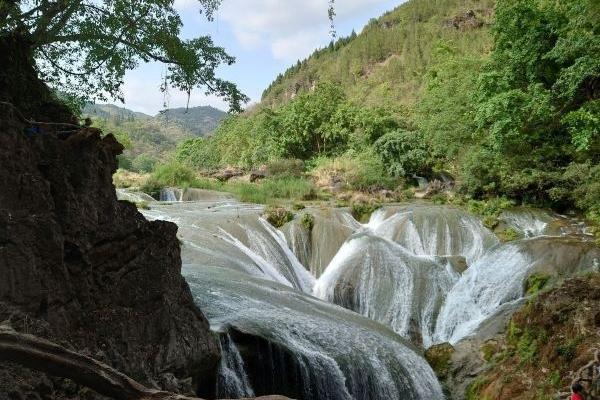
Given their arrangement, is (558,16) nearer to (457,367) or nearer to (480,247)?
(480,247)

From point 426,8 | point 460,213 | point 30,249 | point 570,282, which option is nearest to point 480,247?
point 460,213

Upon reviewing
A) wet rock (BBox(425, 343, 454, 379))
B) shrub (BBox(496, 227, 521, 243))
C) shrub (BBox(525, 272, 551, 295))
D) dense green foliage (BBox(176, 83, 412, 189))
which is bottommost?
wet rock (BBox(425, 343, 454, 379))

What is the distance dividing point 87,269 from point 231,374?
8.47 feet

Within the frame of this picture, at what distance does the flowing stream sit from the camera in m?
7.48

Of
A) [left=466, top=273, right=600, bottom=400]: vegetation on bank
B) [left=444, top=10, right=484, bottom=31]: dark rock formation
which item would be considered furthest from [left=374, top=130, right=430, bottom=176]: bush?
[left=444, top=10, right=484, bottom=31]: dark rock formation

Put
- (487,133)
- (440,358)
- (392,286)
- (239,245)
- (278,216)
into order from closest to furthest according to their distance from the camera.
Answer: (440,358)
(392,286)
(239,245)
(278,216)
(487,133)

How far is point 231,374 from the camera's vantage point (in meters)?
7.14

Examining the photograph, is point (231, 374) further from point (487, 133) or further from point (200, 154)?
point (200, 154)

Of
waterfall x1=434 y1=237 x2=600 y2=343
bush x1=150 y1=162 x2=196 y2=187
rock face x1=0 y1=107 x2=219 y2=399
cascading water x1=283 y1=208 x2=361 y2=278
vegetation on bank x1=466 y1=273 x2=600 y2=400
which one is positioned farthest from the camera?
bush x1=150 y1=162 x2=196 y2=187

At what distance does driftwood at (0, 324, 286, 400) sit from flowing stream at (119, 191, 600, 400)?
4.58 meters

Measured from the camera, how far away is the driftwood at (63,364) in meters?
2.60

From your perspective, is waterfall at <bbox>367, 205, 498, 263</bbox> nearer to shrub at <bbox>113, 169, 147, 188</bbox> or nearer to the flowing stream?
the flowing stream

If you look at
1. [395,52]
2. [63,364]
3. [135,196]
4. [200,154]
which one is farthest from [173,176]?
[395,52]

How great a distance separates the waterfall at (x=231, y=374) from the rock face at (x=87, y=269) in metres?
0.20
